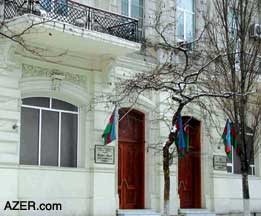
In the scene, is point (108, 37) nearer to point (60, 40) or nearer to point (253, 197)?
point (60, 40)

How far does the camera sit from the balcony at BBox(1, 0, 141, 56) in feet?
46.5

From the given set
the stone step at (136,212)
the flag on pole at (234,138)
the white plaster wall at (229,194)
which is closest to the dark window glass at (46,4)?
the stone step at (136,212)

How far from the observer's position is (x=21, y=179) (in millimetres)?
14617

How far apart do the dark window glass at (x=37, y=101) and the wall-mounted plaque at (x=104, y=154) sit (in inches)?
75.5

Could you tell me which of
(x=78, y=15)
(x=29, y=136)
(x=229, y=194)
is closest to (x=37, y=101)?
(x=29, y=136)

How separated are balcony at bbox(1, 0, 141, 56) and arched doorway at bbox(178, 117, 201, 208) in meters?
4.47

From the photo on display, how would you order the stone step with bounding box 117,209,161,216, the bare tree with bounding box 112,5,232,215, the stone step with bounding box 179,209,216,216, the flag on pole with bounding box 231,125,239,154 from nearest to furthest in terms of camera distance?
1. the bare tree with bounding box 112,5,232,215
2. the stone step with bounding box 117,209,161,216
3. the flag on pole with bounding box 231,125,239,154
4. the stone step with bounding box 179,209,216,216

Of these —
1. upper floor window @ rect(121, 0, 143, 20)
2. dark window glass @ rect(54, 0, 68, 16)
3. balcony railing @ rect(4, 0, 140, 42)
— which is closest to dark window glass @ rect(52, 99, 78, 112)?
balcony railing @ rect(4, 0, 140, 42)

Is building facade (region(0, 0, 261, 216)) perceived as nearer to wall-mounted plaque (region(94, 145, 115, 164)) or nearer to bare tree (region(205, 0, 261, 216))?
wall-mounted plaque (region(94, 145, 115, 164))

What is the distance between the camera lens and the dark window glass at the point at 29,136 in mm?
15031

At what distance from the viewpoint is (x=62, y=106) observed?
52.7ft

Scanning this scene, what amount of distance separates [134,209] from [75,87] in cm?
429

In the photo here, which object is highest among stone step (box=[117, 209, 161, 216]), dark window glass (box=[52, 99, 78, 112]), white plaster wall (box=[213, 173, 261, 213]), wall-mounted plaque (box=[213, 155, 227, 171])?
dark window glass (box=[52, 99, 78, 112])

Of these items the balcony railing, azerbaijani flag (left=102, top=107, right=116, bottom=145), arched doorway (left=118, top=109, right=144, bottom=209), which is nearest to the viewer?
the balcony railing
